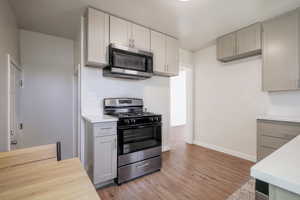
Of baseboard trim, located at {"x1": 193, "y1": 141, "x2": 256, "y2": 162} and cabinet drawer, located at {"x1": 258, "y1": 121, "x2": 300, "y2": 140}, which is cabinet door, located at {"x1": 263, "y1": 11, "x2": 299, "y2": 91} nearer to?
cabinet drawer, located at {"x1": 258, "y1": 121, "x2": 300, "y2": 140}

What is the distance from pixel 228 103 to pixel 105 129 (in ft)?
9.07

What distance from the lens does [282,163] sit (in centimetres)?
68

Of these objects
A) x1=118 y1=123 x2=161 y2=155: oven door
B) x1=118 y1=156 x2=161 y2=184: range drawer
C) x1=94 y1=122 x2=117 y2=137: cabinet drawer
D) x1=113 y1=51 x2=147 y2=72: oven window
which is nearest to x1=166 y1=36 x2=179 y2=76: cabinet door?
x1=113 y1=51 x2=147 y2=72: oven window

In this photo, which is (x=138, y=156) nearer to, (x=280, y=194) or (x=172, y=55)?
(x=280, y=194)

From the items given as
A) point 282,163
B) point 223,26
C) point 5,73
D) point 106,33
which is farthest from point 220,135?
point 5,73

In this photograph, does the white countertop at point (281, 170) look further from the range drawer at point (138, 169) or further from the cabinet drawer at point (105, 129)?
the range drawer at point (138, 169)

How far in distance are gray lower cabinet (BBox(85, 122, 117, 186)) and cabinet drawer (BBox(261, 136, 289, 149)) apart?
240 centimetres

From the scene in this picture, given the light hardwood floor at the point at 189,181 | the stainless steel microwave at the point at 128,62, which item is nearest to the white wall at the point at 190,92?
the light hardwood floor at the point at 189,181

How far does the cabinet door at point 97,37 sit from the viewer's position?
6.78ft

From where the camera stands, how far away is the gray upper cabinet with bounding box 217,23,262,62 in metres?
2.50

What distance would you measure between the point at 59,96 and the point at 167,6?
9.00 feet

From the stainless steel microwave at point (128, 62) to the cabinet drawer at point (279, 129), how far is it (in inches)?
83.5

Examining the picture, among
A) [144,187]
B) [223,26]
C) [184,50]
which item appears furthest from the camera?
[184,50]

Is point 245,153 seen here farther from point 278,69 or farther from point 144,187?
point 144,187
